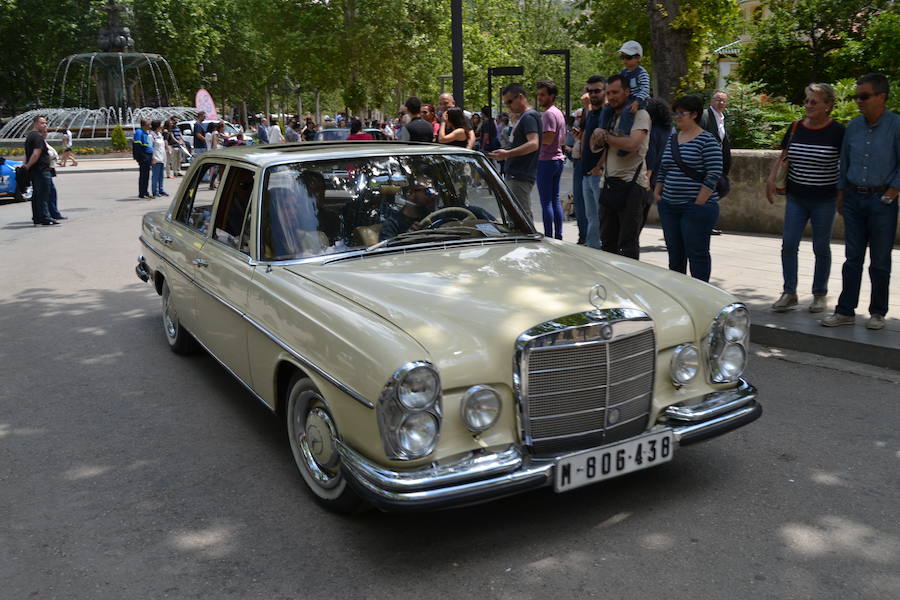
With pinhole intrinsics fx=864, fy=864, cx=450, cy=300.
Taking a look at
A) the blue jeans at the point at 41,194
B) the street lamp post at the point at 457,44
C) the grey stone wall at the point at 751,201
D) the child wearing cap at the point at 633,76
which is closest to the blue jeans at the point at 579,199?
the child wearing cap at the point at 633,76

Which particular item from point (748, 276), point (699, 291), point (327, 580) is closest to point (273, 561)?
point (327, 580)

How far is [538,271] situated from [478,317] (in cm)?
72

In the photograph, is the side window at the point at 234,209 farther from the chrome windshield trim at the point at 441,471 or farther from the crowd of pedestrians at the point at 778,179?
the chrome windshield trim at the point at 441,471

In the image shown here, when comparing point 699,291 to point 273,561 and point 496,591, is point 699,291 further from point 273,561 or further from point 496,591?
point 273,561

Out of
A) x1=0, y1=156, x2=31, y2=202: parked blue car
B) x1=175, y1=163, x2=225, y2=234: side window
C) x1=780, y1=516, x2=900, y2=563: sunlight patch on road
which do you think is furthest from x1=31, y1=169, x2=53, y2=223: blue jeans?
x1=780, y1=516, x2=900, y2=563: sunlight patch on road

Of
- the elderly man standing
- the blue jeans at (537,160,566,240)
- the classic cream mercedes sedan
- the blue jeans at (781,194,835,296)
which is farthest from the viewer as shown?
the blue jeans at (537,160,566,240)

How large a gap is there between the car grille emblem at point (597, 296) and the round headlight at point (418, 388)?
2.76 feet

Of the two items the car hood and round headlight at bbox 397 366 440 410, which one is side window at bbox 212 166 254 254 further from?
round headlight at bbox 397 366 440 410

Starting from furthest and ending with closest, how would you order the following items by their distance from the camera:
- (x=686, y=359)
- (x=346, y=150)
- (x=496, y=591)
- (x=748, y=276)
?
(x=748, y=276) → (x=346, y=150) → (x=686, y=359) → (x=496, y=591)

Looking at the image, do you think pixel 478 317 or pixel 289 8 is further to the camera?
pixel 289 8

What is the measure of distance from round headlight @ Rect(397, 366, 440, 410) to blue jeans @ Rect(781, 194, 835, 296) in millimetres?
4683

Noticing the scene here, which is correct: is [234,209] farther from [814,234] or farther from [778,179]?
[814,234]

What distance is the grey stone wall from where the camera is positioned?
1177 cm

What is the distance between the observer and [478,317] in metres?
3.70
